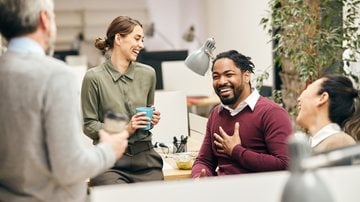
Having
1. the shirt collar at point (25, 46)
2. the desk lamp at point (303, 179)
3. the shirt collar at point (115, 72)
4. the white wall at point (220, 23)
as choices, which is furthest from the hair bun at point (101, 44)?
the desk lamp at point (303, 179)

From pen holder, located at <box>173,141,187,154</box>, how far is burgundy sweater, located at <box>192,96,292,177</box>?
0.63 metres

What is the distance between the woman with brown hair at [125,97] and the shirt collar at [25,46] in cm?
127

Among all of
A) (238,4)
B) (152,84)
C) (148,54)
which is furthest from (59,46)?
(152,84)

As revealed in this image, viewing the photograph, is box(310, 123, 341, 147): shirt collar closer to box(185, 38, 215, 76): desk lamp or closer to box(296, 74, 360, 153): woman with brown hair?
box(296, 74, 360, 153): woman with brown hair

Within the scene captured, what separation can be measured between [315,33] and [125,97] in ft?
4.47

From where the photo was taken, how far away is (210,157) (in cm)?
304

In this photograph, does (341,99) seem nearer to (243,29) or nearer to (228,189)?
(228,189)

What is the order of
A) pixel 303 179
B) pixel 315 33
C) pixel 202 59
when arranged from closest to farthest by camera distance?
pixel 303 179 → pixel 202 59 → pixel 315 33

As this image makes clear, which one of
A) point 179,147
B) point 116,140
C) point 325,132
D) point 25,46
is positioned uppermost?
point 25,46

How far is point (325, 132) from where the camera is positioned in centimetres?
250

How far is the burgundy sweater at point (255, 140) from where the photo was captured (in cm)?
273

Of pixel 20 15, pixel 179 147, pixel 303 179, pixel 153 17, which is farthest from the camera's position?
pixel 153 17

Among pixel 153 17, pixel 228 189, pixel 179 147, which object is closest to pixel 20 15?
pixel 228 189

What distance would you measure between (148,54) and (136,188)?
5.77m
